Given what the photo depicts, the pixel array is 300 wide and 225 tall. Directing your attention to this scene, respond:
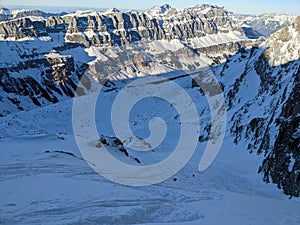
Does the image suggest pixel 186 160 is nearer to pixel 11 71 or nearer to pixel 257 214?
pixel 257 214

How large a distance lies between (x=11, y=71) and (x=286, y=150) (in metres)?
143

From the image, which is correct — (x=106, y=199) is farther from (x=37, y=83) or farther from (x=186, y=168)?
(x=37, y=83)

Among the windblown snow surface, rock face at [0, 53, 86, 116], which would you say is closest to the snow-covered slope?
the windblown snow surface

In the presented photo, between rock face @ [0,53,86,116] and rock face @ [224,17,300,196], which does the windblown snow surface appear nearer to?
rock face @ [224,17,300,196]

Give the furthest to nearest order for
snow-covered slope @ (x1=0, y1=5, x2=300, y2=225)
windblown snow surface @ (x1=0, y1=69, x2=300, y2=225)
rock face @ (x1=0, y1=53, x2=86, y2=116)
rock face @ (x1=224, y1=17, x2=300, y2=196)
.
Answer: rock face @ (x1=0, y1=53, x2=86, y2=116) < rock face @ (x1=224, y1=17, x2=300, y2=196) < snow-covered slope @ (x1=0, y1=5, x2=300, y2=225) < windblown snow surface @ (x1=0, y1=69, x2=300, y2=225)

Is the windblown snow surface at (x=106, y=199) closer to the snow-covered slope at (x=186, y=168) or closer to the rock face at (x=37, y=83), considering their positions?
the snow-covered slope at (x=186, y=168)

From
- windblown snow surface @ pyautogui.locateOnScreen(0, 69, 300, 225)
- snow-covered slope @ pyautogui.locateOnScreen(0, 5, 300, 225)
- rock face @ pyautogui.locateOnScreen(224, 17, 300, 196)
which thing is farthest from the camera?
rock face @ pyautogui.locateOnScreen(224, 17, 300, 196)

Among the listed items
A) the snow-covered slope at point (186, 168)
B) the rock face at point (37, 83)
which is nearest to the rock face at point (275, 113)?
the snow-covered slope at point (186, 168)

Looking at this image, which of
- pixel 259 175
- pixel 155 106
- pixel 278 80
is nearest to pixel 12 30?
pixel 155 106

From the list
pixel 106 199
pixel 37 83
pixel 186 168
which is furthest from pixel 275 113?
pixel 37 83

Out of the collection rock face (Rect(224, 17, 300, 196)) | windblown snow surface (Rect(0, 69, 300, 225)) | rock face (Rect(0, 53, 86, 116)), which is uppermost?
rock face (Rect(0, 53, 86, 116))

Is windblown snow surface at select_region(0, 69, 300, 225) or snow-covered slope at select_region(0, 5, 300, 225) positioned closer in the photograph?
windblown snow surface at select_region(0, 69, 300, 225)

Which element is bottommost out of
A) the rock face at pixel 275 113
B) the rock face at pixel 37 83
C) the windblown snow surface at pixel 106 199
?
the windblown snow surface at pixel 106 199

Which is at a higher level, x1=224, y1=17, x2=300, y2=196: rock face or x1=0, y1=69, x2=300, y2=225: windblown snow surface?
x1=224, y1=17, x2=300, y2=196: rock face
